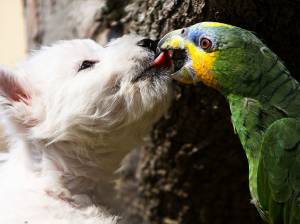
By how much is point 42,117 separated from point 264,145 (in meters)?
1.01

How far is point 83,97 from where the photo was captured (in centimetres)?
Answer: 239

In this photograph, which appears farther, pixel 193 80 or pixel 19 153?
pixel 19 153

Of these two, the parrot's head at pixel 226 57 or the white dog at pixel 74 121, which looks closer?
the parrot's head at pixel 226 57

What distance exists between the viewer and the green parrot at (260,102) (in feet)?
6.47

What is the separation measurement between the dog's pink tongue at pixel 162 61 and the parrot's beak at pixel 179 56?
11 cm

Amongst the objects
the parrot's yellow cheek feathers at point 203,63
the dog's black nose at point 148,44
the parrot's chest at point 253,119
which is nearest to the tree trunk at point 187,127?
the dog's black nose at point 148,44

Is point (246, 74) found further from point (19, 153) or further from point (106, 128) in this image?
point (19, 153)

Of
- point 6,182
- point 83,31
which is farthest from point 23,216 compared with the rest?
point 83,31

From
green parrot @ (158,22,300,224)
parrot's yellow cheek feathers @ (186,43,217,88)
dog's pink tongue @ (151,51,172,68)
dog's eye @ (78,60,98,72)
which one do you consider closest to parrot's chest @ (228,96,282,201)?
green parrot @ (158,22,300,224)

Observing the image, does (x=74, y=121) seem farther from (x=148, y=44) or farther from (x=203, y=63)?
(x=203, y=63)

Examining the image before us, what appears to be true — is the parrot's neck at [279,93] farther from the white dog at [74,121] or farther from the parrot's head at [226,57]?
the white dog at [74,121]

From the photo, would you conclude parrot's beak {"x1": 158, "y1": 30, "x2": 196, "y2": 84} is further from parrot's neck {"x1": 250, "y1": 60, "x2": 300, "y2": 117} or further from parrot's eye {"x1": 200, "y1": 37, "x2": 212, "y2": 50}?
parrot's neck {"x1": 250, "y1": 60, "x2": 300, "y2": 117}

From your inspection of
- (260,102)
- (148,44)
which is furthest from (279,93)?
(148,44)

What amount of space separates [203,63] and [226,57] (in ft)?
0.31
